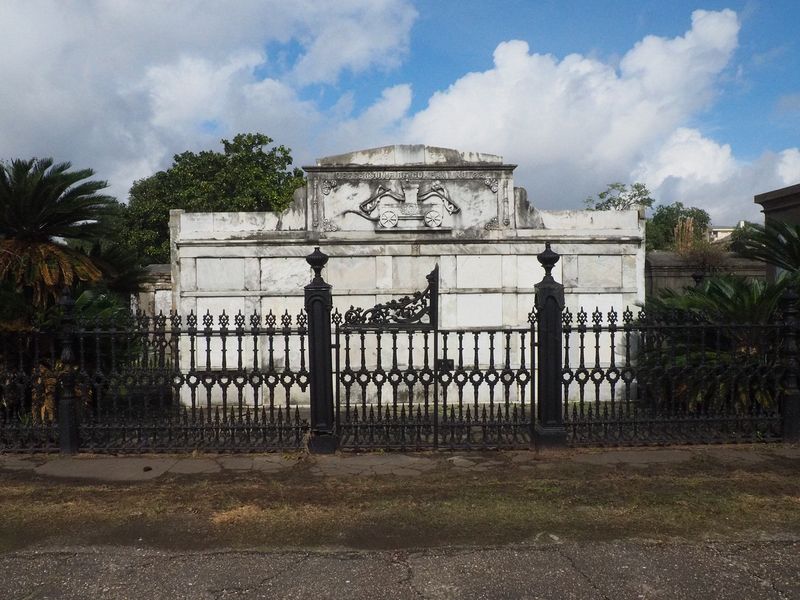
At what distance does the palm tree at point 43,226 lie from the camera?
22.5ft

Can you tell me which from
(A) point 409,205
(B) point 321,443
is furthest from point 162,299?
(B) point 321,443

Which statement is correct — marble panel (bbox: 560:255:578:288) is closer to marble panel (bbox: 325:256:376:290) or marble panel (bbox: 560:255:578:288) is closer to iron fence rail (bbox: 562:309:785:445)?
iron fence rail (bbox: 562:309:785:445)

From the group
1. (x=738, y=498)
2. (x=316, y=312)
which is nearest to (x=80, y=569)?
(x=316, y=312)

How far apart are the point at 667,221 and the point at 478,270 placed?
127 feet

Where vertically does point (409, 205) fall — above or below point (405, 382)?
above

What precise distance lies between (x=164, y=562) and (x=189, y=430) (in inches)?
105

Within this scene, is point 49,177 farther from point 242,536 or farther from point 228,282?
point 242,536

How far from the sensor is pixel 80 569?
12.8ft

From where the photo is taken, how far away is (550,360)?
6.36 m

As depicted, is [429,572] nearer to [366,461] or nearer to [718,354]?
[366,461]

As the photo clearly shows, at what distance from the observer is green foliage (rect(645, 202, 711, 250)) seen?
117 ft

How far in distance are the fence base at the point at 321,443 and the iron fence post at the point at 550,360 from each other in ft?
6.99

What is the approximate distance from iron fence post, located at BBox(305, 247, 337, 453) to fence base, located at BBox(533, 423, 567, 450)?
84.1 inches

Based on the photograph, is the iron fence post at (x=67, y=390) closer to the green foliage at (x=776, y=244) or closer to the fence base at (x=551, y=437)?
the fence base at (x=551, y=437)
